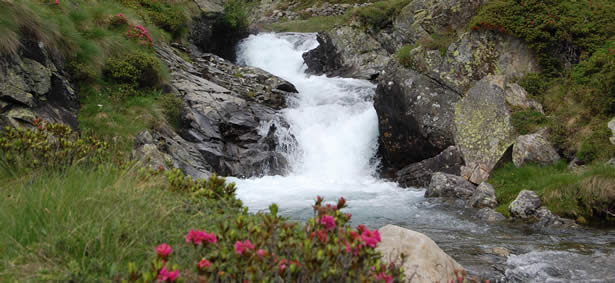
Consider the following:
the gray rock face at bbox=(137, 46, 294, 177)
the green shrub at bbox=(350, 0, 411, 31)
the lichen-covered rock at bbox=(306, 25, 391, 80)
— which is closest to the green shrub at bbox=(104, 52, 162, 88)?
the gray rock face at bbox=(137, 46, 294, 177)

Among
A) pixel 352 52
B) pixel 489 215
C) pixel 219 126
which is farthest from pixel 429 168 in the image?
pixel 352 52

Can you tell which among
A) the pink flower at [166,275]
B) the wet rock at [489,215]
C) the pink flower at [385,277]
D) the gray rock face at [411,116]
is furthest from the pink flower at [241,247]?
the gray rock face at [411,116]

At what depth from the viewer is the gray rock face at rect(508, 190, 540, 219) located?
29.7ft

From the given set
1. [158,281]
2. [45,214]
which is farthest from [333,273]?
[45,214]

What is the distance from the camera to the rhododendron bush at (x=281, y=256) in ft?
8.12

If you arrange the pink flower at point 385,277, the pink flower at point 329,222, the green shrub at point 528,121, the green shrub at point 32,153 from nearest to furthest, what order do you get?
the pink flower at point 385,277, the pink flower at point 329,222, the green shrub at point 32,153, the green shrub at point 528,121

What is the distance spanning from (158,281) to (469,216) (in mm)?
9022

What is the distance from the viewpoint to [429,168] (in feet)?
45.3

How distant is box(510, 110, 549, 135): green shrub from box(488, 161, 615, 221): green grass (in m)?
1.59

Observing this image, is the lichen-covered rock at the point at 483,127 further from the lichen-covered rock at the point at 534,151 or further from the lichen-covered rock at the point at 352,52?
the lichen-covered rock at the point at 352,52

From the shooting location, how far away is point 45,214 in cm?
344

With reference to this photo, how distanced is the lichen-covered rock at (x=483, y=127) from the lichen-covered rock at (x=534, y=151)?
464mm

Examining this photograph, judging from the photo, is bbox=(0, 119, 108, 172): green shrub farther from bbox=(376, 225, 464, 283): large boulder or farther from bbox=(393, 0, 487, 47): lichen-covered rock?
bbox=(393, 0, 487, 47): lichen-covered rock

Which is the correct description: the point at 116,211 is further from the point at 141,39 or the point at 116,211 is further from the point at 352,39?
the point at 352,39
